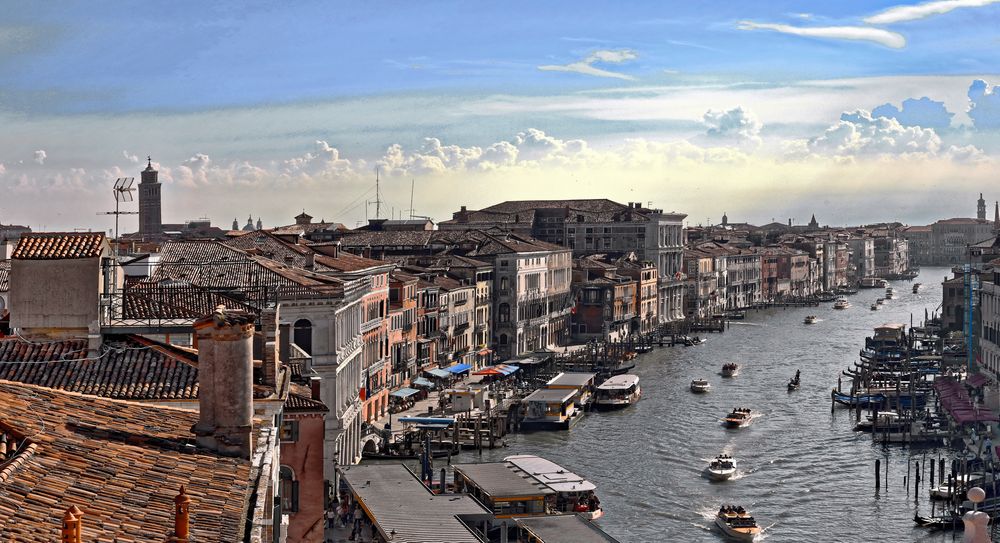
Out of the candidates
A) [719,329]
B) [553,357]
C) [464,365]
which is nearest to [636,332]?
[719,329]

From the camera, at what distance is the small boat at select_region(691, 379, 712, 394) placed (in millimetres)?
44562

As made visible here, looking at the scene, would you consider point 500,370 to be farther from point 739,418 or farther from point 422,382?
point 739,418

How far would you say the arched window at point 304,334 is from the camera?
25.0 meters

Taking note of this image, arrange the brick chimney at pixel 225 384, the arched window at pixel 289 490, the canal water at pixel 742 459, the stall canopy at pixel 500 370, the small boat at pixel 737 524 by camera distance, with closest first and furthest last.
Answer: the brick chimney at pixel 225 384 → the arched window at pixel 289 490 → the small boat at pixel 737 524 → the canal water at pixel 742 459 → the stall canopy at pixel 500 370

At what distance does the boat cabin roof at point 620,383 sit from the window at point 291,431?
26710 millimetres

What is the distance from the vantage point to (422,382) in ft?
137

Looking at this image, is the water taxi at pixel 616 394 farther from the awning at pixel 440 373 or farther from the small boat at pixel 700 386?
the awning at pixel 440 373

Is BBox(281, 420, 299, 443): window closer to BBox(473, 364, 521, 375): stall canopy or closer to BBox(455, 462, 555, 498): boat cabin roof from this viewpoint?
BBox(455, 462, 555, 498): boat cabin roof

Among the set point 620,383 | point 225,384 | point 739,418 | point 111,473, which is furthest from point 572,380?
point 111,473

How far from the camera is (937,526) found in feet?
82.1

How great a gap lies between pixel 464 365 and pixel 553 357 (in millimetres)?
7409

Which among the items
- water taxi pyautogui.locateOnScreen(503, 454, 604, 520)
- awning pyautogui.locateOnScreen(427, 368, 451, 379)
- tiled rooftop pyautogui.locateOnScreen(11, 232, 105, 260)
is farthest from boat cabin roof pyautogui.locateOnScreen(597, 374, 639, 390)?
tiled rooftop pyautogui.locateOnScreen(11, 232, 105, 260)

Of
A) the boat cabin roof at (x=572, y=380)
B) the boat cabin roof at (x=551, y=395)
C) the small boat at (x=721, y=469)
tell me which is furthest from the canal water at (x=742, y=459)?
the boat cabin roof at (x=572, y=380)

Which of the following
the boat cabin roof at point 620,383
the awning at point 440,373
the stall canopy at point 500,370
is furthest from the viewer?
the stall canopy at point 500,370
